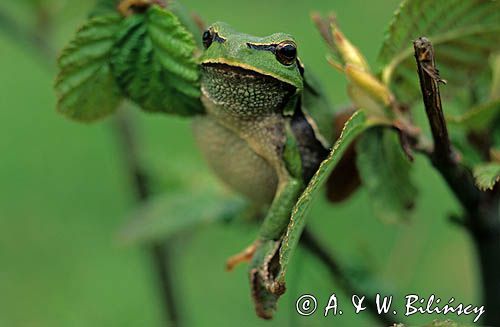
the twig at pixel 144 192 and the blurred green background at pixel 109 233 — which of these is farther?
the blurred green background at pixel 109 233

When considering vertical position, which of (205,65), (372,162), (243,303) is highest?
(205,65)

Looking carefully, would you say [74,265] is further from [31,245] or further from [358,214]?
[358,214]

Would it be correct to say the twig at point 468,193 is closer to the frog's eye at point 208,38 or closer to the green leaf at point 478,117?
the green leaf at point 478,117

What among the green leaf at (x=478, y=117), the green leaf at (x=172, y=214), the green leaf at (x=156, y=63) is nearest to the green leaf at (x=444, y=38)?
the green leaf at (x=478, y=117)

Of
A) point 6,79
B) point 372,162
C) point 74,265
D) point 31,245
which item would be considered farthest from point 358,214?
point 6,79

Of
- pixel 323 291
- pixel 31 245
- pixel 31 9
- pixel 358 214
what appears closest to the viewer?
pixel 323 291

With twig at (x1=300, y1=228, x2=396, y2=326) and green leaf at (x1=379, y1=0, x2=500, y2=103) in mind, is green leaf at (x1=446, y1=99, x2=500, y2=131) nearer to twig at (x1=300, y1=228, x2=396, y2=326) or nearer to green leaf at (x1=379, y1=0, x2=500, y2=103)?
green leaf at (x1=379, y1=0, x2=500, y2=103)

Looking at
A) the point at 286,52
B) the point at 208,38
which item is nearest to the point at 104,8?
the point at 208,38
